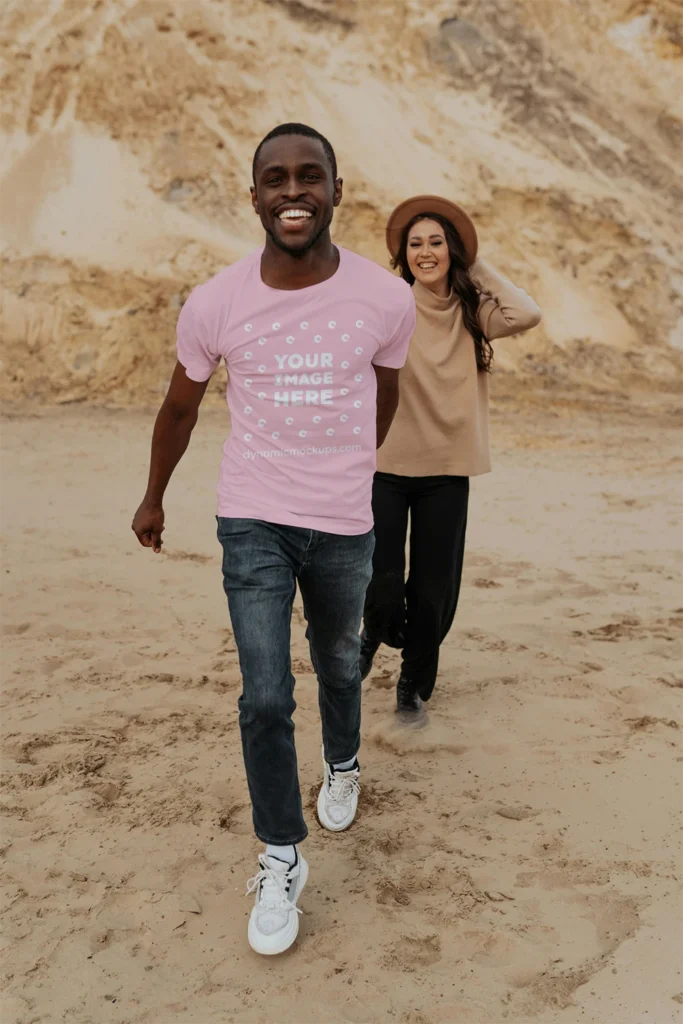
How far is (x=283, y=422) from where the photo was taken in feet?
8.77

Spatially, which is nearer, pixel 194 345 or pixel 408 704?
pixel 194 345

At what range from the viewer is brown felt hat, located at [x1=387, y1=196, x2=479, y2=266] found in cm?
377

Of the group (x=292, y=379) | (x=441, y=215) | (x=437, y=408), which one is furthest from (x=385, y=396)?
(x=441, y=215)

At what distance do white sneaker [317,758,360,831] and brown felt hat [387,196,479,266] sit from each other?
1.88 meters

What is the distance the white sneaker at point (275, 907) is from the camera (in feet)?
8.82

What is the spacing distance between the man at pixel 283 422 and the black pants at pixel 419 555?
3.38ft

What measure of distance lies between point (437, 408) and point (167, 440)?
1.21 m

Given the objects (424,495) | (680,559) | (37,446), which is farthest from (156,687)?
(37,446)

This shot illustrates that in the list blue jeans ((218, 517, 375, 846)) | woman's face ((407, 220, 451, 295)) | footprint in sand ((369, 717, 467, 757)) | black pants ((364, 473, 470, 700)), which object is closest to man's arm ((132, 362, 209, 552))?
blue jeans ((218, 517, 375, 846))

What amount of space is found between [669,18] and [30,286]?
12782mm

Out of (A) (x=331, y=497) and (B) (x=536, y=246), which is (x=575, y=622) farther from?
(B) (x=536, y=246)

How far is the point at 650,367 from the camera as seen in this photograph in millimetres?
14383

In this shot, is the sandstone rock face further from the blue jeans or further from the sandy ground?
the blue jeans

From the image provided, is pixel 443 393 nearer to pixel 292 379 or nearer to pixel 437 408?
pixel 437 408
